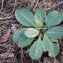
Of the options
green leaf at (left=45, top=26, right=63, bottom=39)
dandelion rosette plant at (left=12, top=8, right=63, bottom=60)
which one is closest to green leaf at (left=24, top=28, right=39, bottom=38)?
dandelion rosette plant at (left=12, top=8, right=63, bottom=60)

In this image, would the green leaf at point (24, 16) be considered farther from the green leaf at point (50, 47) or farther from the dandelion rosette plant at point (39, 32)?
the green leaf at point (50, 47)

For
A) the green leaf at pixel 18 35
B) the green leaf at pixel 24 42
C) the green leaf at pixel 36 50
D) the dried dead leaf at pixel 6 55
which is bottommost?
the dried dead leaf at pixel 6 55

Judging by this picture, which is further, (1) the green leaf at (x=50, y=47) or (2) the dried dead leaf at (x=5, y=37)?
(2) the dried dead leaf at (x=5, y=37)

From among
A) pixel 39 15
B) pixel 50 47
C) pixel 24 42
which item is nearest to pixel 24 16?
pixel 39 15

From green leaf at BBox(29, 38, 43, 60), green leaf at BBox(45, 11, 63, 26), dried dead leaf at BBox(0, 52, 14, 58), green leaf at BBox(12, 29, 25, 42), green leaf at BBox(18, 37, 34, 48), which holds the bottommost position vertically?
dried dead leaf at BBox(0, 52, 14, 58)

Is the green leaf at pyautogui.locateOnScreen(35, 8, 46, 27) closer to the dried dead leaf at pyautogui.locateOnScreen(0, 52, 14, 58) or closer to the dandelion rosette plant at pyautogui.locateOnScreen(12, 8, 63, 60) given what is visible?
the dandelion rosette plant at pyautogui.locateOnScreen(12, 8, 63, 60)

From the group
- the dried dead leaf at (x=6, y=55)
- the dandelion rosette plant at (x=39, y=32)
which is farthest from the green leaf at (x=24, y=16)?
the dried dead leaf at (x=6, y=55)
